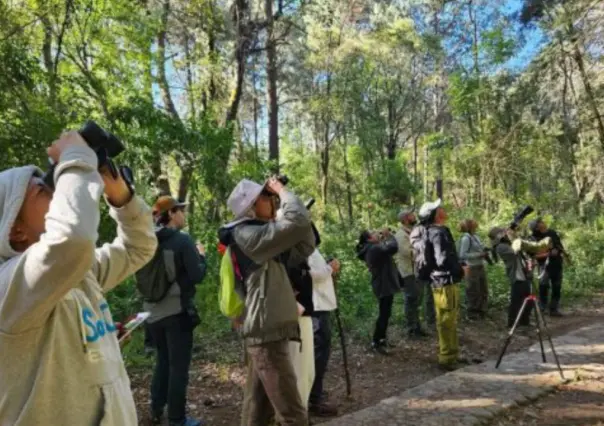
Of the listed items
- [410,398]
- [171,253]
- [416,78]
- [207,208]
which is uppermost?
[416,78]

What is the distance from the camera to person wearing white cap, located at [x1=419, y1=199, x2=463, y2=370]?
6.36 metres

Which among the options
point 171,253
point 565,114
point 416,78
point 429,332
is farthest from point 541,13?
point 416,78

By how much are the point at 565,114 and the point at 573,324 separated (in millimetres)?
8657

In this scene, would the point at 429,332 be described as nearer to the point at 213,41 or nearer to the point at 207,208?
the point at 207,208

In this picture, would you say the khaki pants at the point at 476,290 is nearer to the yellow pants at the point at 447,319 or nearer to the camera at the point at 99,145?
the yellow pants at the point at 447,319

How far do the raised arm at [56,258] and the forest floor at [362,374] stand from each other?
139 inches

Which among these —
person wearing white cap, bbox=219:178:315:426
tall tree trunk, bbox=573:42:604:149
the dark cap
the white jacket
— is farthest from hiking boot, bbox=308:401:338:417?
tall tree trunk, bbox=573:42:604:149

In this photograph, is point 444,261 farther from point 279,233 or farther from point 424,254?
point 279,233

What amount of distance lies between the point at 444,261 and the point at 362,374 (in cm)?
155

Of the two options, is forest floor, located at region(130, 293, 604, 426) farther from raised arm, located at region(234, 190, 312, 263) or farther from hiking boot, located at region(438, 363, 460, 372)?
raised arm, located at region(234, 190, 312, 263)

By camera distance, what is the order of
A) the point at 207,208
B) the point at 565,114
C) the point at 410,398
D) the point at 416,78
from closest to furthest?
the point at 410,398
the point at 207,208
the point at 565,114
the point at 416,78

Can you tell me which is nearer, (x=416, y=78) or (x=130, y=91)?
(x=130, y=91)

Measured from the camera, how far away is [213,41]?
1454 cm

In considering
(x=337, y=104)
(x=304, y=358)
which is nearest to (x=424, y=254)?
(x=304, y=358)
